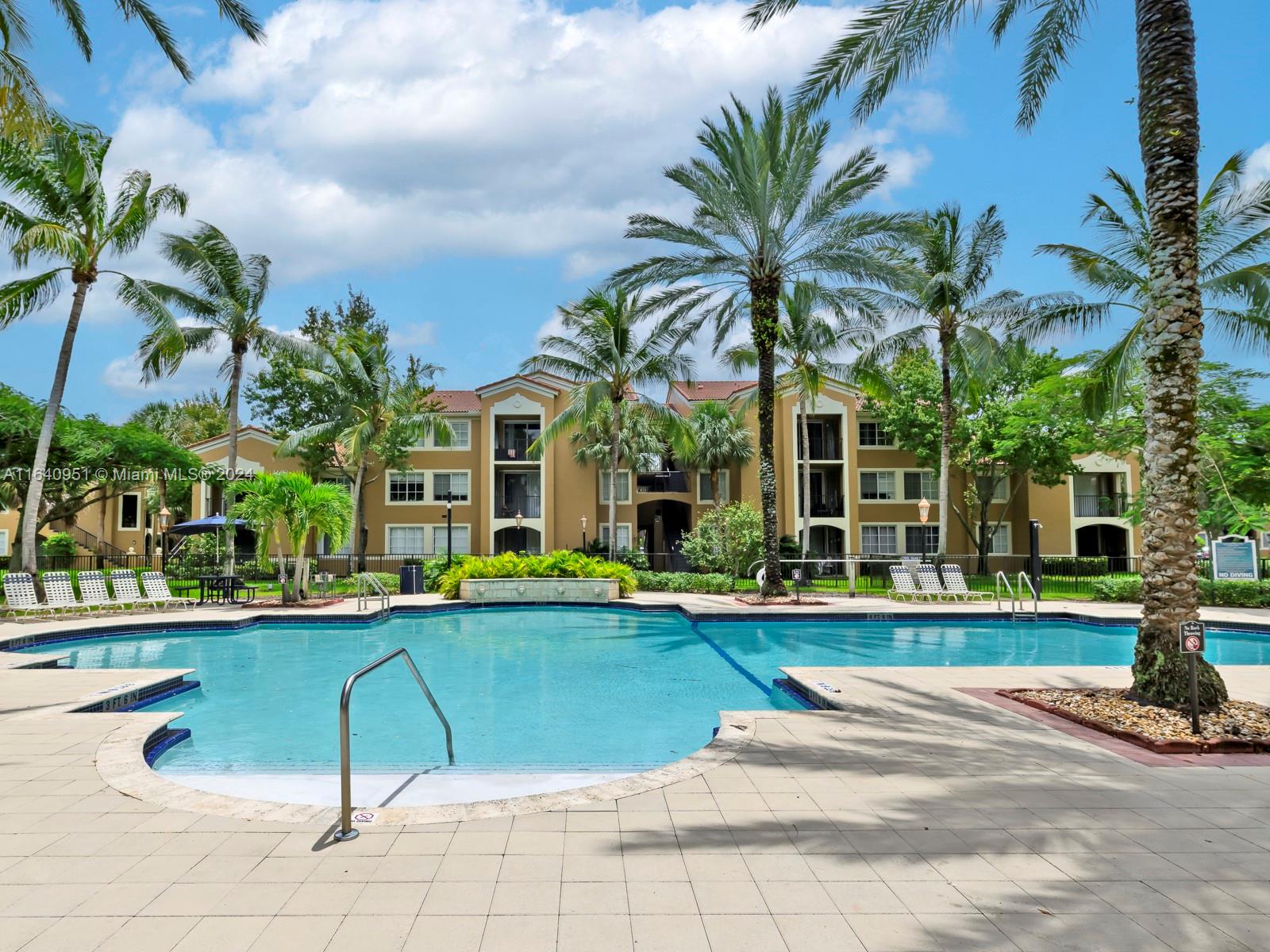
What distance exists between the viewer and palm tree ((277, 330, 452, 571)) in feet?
100

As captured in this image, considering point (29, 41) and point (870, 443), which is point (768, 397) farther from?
point (870, 443)

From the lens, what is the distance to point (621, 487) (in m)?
37.2

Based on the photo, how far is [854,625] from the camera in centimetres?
1780

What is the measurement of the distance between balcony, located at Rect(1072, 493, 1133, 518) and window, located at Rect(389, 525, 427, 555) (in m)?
29.7

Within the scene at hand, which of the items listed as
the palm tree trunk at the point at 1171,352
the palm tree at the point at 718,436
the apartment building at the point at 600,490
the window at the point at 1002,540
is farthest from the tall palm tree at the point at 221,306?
the window at the point at 1002,540

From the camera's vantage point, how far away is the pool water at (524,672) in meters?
8.04

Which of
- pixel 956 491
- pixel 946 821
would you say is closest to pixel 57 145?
pixel 946 821

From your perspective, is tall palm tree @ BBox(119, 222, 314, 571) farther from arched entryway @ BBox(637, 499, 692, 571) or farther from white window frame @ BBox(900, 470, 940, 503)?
white window frame @ BBox(900, 470, 940, 503)

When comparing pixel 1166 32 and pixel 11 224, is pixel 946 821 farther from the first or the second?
pixel 11 224

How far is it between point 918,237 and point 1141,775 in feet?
51.7

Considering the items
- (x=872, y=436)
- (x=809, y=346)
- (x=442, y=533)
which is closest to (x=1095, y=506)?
(x=872, y=436)

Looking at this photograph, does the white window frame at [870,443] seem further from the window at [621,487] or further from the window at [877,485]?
the window at [621,487]

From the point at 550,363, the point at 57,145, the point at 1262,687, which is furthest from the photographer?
the point at 550,363

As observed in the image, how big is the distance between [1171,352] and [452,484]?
31838 mm
